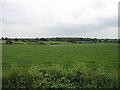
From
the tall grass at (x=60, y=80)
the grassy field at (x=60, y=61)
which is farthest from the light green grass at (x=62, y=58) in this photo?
the tall grass at (x=60, y=80)

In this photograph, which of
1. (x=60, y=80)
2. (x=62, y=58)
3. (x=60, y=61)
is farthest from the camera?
(x=62, y=58)

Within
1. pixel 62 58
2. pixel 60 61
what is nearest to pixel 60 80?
pixel 60 61

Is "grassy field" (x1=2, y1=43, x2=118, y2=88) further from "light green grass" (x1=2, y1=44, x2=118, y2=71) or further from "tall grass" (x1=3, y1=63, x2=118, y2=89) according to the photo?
"tall grass" (x1=3, y1=63, x2=118, y2=89)

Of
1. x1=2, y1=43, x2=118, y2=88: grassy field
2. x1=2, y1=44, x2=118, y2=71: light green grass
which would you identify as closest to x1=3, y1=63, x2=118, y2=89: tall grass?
x1=2, y1=43, x2=118, y2=88: grassy field

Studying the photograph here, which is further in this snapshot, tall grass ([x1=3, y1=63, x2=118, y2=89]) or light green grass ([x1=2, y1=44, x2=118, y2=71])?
light green grass ([x1=2, y1=44, x2=118, y2=71])

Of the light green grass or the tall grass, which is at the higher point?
the tall grass

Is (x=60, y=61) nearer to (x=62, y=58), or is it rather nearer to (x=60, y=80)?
(x=62, y=58)

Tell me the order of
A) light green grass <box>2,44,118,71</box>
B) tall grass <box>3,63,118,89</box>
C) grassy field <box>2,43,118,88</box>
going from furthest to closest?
light green grass <box>2,44,118,71</box> < grassy field <box>2,43,118,88</box> < tall grass <box>3,63,118,89</box>

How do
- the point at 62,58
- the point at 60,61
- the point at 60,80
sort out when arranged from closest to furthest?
the point at 60,80, the point at 60,61, the point at 62,58

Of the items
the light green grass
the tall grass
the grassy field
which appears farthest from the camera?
the light green grass

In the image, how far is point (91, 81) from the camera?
6141mm

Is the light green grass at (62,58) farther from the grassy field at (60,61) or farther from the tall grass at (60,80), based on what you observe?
Answer: the tall grass at (60,80)

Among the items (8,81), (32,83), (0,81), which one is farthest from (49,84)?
(0,81)

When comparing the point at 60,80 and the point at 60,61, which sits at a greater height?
the point at 60,80
